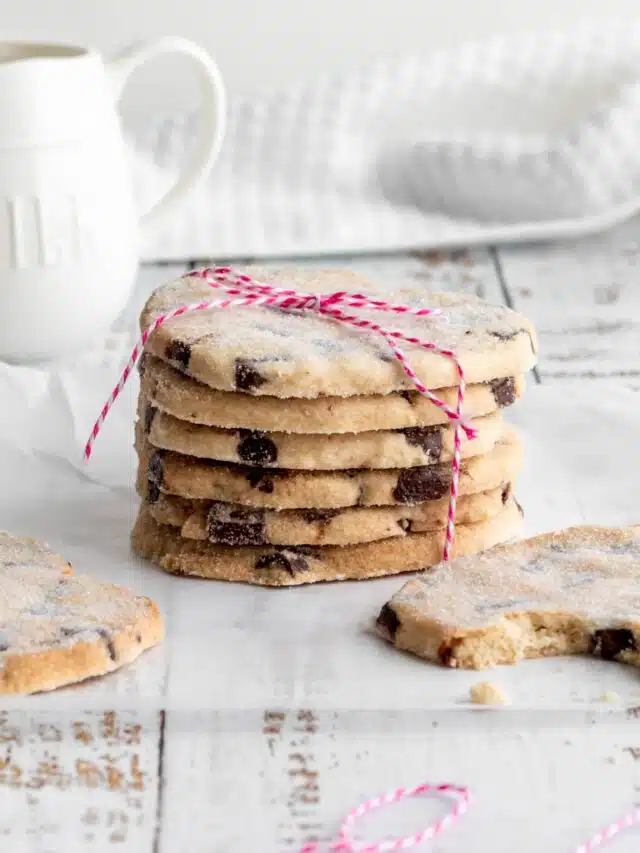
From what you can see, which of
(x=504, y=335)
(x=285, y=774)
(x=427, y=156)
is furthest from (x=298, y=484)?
(x=427, y=156)

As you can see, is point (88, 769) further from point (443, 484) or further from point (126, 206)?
point (126, 206)

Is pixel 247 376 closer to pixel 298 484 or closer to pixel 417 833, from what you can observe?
pixel 298 484

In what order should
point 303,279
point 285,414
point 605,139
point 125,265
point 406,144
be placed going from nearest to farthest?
point 285,414, point 303,279, point 125,265, point 605,139, point 406,144

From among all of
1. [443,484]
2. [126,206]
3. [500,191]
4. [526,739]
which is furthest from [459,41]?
[526,739]

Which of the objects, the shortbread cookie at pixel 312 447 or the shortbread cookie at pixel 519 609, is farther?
the shortbread cookie at pixel 312 447

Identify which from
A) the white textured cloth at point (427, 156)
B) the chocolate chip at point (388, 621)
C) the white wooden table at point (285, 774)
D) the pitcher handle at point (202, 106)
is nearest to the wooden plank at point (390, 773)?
the white wooden table at point (285, 774)

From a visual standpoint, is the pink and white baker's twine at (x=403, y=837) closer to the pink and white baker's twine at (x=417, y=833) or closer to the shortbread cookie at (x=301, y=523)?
the pink and white baker's twine at (x=417, y=833)

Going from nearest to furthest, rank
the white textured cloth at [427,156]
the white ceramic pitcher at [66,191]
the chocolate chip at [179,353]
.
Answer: the chocolate chip at [179,353], the white ceramic pitcher at [66,191], the white textured cloth at [427,156]
